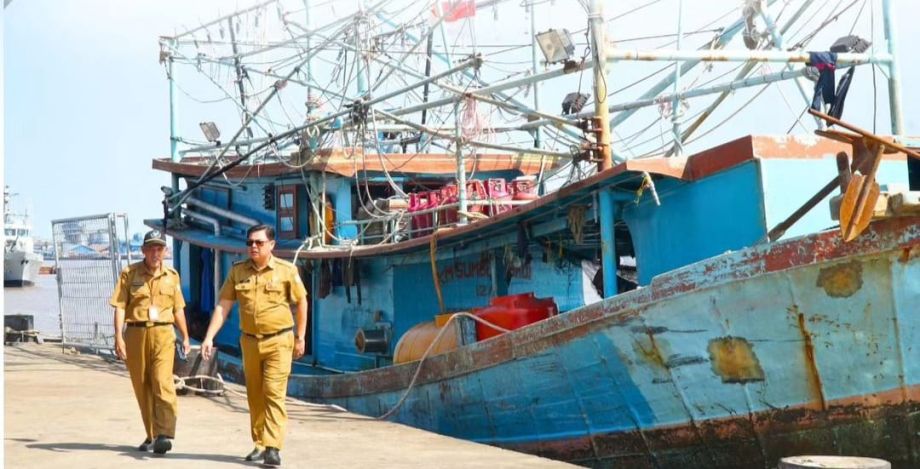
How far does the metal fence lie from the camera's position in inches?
539

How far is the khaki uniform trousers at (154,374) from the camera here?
6.49 meters

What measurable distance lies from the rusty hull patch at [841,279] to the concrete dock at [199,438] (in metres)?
1.74

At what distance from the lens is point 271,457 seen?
19.9 feet

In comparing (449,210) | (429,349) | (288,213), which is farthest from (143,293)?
(288,213)

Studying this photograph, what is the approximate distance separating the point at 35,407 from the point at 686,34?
22.4 feet

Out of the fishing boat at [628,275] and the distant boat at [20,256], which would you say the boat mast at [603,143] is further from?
the distant boat at [20,256]

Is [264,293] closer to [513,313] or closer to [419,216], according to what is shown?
[513,313]

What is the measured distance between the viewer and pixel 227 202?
569 inches

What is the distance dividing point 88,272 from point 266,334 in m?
9.32

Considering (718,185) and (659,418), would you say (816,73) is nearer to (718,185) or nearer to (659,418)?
(718,185)

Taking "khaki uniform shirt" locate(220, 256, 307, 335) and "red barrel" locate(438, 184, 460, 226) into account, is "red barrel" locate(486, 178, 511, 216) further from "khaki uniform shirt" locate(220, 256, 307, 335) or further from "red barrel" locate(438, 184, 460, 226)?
"khaki uniform shirt" locate(220, 256, 307, 335)

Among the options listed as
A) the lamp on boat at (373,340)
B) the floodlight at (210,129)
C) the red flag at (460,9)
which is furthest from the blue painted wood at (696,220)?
the floodlight at (210,129)

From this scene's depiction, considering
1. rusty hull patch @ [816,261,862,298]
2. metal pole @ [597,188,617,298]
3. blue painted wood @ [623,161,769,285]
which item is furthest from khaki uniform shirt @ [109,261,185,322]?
rusty hull patch @ [816,261,862,298]

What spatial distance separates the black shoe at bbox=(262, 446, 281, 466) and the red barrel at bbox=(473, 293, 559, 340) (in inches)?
106
